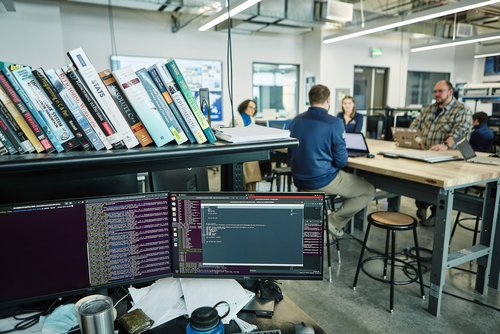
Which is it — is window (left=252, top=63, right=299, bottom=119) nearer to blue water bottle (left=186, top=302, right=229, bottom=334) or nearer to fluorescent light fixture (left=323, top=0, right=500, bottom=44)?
fluorescent light fixture (left=323, top=0, right=500, bottom=44)

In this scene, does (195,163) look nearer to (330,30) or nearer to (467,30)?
(330,30)

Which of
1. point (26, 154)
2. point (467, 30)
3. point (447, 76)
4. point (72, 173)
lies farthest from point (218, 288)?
point (447, 76)

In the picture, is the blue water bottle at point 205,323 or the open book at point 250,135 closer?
the blue water bottle at point 205,323

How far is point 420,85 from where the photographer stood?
30.6ft

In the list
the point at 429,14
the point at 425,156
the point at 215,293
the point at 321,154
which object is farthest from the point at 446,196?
the point at 429,14

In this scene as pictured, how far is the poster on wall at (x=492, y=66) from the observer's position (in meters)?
9.62

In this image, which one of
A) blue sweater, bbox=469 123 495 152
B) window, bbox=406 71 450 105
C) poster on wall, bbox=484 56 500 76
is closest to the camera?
blue sweater, bbox=469 123 495 152

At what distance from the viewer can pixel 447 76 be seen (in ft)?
32.0

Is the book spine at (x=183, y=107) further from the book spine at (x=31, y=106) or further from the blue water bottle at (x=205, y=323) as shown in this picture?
the blue water bottle at (x=205, y=323)

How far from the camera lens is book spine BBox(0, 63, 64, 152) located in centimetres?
83

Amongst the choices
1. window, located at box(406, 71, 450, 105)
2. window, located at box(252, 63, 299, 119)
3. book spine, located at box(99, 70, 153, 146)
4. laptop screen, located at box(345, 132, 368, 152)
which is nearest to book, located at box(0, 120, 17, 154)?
book spine, located at box(99, 70, 153, 146)

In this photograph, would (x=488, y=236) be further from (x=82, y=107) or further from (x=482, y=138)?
(x=482, y=138)

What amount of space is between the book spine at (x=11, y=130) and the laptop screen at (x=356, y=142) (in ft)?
8.70

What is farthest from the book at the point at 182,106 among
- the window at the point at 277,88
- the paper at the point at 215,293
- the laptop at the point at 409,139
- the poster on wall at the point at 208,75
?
the window at the point at 277,88
